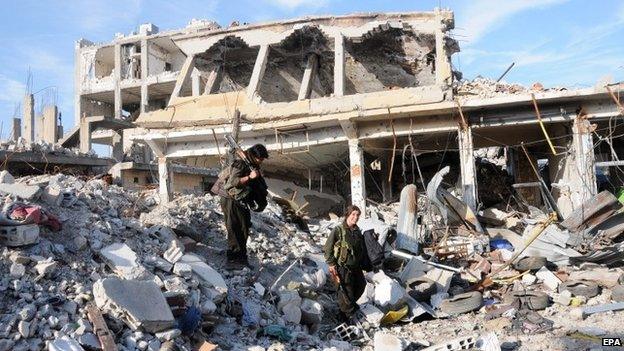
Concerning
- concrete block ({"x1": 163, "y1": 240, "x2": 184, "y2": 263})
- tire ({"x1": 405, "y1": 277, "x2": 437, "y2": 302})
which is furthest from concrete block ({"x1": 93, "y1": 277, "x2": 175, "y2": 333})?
tire ({"x1": 405, "y1": 277, "x2": 437, "y2": 302})

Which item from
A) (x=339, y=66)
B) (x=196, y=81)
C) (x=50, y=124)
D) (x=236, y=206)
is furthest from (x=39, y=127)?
(x=236, y=206)

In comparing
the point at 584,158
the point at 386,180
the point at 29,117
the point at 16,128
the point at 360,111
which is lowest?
the point at 386,180

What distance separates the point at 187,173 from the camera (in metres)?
22.3

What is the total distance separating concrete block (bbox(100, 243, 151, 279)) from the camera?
5448 millimetres

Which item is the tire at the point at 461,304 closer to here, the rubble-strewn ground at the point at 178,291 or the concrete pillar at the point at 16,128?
the rubble-strewn ground at the point at 178,291

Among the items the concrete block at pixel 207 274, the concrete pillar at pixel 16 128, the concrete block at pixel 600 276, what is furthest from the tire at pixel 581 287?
the concrete pillar at pixel 16 128

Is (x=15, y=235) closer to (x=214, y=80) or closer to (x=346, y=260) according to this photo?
(x=346, y=260)

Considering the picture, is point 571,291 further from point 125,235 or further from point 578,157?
point 125,235

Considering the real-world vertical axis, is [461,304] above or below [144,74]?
below

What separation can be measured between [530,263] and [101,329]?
6.24 meters

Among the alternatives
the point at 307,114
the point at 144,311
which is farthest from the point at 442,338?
the point at 307,114

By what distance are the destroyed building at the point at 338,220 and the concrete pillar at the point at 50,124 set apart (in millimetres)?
13858

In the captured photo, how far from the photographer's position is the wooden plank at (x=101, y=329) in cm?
428

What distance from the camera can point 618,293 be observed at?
7035 millimetres
